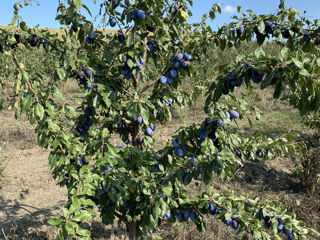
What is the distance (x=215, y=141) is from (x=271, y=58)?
1.75 feet

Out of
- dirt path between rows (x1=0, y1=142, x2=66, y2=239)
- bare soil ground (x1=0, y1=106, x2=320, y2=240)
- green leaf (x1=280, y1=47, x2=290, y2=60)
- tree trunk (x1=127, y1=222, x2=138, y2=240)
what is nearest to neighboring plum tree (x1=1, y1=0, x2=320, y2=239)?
green leaf (x1=280, y1=47, x2=290, y2=60)

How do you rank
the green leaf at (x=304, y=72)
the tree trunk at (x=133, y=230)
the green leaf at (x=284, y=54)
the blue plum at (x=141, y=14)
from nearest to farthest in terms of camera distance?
the green leaf at (x=304, y=72), the green leaf at (x=284, y=54), the blue plum at (x=141, y=14), the tree trunk at (x=133, y=230)

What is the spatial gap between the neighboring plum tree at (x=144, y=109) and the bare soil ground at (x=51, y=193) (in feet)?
1.59

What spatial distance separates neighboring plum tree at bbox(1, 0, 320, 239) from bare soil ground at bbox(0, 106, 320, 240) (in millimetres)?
484

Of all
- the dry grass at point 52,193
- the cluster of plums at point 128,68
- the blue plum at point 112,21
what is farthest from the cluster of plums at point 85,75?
the dry grass at point 52,193

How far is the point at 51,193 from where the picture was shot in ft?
11.4

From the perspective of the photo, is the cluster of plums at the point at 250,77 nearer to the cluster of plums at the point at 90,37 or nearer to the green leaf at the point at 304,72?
the green leaf at the point at 304,72

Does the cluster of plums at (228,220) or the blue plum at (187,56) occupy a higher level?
the blue plum at (187,56)

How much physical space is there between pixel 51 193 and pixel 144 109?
8.88ft

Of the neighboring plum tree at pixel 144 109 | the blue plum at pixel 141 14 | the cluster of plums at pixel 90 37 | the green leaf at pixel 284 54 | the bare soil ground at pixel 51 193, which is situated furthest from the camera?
the bare soil ground at pixel 51 193

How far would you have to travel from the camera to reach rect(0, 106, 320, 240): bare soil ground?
274 centimetres

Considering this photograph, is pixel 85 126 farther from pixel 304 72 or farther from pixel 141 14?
pixel 304 72

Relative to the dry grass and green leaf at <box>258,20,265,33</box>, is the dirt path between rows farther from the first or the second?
green leaf at <box>258,20,265,33</box>

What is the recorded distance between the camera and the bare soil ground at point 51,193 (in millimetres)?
2738
